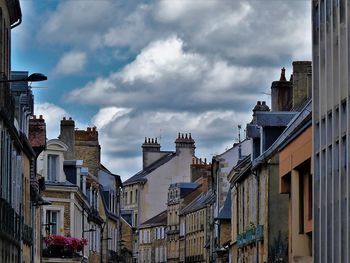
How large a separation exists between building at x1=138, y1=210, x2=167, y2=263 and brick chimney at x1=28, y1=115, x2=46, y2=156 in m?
83.9

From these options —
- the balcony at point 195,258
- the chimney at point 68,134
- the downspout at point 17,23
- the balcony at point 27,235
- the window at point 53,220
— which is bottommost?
the balcony at point 27,235

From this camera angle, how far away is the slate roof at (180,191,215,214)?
107656 mm

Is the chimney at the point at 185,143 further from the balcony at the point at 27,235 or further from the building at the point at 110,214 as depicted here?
the balcony at the point at 27,235

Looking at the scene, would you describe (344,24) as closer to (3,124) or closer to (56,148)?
(3,124)

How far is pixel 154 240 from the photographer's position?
150 metres

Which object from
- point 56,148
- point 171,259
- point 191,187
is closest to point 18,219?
point 56,148

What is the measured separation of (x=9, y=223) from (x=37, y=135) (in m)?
Result: 18.6

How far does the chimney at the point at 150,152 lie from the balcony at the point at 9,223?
353ft

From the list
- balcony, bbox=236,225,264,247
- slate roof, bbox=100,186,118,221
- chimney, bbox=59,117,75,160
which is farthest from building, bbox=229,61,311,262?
slate roof, bbox=100,186,118,221

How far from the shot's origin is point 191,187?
130 m

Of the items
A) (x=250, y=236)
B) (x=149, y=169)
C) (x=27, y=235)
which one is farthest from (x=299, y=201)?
(x=149, y=169)

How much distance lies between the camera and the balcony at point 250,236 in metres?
55.5

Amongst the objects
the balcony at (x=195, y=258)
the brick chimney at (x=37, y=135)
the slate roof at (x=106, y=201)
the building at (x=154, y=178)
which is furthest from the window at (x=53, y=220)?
the building at (x=154, y=178)

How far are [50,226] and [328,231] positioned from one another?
33.6 meters
